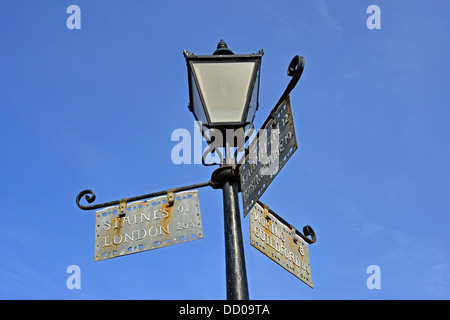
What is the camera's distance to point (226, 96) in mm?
3830

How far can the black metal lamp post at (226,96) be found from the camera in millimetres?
3762

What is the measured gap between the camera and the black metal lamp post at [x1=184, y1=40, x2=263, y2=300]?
3.76 metres

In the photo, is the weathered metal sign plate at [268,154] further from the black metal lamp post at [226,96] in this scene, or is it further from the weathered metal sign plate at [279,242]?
the weathered metal sign plate at [279,242]

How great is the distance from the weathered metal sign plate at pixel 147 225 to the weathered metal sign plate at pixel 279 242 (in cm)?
41

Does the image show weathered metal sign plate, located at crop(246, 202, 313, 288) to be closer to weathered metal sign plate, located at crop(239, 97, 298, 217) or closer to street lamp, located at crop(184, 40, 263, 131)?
weathered metal sign plate, located at crop(239, 97, 298, 217)

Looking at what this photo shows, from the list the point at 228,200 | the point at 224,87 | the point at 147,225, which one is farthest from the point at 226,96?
the point at 147,225

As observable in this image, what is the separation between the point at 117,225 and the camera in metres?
4.14

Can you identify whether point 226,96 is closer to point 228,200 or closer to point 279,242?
point 228,200

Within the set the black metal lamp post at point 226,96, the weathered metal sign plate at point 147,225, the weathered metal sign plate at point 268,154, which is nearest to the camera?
the weathered metal sign plate at point 268,154

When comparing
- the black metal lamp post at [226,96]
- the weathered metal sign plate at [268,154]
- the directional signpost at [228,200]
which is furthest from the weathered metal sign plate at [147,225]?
the weathered metal sign plate at [268,154]

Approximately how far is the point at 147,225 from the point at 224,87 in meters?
1.14

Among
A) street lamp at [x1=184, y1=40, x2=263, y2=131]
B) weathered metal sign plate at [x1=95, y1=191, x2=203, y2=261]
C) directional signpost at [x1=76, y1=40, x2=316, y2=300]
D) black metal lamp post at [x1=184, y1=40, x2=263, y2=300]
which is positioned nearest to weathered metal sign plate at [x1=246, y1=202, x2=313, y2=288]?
directional signpost at [x1=76, y1=40, x2=316, y2=300]

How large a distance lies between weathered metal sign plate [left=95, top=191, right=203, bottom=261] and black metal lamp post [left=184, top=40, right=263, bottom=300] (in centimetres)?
36
